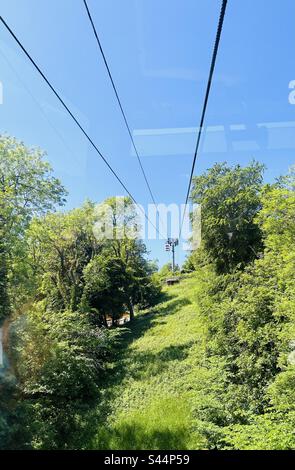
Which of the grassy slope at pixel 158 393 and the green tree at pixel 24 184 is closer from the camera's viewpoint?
the grassy slope at pixel 158 393

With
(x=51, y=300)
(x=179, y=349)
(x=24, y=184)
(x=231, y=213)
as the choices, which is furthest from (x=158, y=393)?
(x=51, y=300)

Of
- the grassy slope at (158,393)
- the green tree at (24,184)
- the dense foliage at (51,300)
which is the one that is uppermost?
the green tree at (24,184)

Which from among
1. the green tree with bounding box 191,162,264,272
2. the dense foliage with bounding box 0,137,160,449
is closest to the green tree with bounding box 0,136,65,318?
the dense foliage with bounding box 0,137,160,449

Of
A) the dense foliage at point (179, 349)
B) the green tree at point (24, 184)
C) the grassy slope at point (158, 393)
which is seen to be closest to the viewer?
the dense foliage at point (179, 349)

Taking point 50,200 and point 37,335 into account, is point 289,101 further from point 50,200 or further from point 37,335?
point 50,200

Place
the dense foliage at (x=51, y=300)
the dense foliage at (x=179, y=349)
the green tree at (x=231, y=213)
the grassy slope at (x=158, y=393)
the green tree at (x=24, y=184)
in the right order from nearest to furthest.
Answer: the dense foliage at (x=179, y=349)
the grassy slope at (x=158, y=393)
the dense foliage at (x=51, y=300)
the green tree at (x=24, y=184)
the green tree at (x=231, y=213)

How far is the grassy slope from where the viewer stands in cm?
480

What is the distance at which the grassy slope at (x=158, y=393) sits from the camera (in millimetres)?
4797

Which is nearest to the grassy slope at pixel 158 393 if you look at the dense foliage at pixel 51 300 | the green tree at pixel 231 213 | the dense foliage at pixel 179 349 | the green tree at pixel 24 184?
the dense foliage at pixel 179 349

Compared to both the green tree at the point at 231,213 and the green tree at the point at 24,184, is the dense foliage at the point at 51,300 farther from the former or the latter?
the green tree at the point at 231,213

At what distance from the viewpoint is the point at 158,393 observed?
6.61m

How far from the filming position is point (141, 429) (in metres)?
5.11

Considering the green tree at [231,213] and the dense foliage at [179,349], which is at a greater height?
the green tree at [231,213]

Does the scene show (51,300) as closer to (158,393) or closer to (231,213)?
(158,393)
